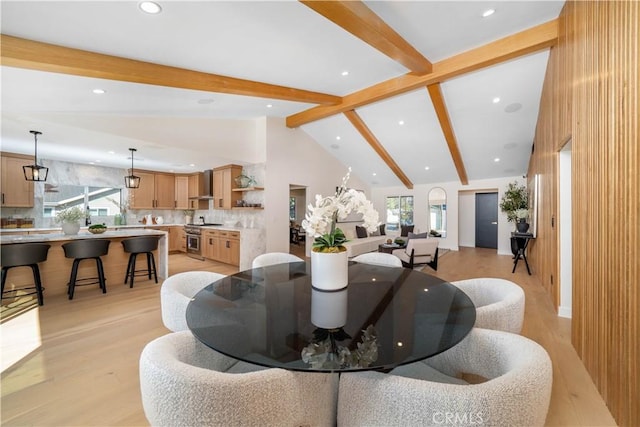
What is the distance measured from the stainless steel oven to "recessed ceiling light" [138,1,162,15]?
5.26m

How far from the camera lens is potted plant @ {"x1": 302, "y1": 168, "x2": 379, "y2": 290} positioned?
160 cm

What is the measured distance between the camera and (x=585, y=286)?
218cm

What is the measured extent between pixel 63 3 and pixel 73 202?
6.20 meters

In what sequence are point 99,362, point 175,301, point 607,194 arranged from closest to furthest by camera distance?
point 175,301
point 607,194
point 99,362

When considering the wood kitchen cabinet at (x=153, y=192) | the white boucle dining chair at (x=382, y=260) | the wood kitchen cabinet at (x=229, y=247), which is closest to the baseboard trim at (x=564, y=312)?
the white boucle dining chair at (x=382, y=260)

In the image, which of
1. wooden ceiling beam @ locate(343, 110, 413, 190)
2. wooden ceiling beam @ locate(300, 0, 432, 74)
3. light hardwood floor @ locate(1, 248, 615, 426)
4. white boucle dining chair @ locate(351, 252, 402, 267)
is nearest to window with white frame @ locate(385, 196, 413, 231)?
wooden ceiling beam @ locate(343, 110, 413, 190)

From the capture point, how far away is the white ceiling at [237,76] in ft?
7.34

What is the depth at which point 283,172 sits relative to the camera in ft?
20.2

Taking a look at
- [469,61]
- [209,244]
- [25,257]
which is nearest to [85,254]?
[25,257]

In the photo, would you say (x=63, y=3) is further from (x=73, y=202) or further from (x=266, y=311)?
(x=73, y=202)

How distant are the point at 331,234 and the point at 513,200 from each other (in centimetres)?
765

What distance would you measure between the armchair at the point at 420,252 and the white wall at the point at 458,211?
12.8 ft

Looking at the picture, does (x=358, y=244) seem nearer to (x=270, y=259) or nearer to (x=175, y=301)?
(x=270, y=259)

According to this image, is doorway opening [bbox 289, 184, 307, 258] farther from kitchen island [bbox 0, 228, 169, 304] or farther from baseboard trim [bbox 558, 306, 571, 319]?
baseboard trim [bbox 558, 306, 571, 319]
